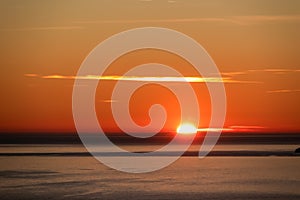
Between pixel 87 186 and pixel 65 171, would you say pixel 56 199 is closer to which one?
pixel 87 186

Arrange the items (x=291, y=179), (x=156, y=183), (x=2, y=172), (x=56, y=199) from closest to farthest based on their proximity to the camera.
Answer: (x=56, y=199) < (x=156, y=183) < (x=291, y=179) < (x=2, y=172)

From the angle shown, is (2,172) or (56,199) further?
(2,172)

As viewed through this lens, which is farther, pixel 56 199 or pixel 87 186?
pixel 87 186

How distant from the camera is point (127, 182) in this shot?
232ft

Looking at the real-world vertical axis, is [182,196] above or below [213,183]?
below

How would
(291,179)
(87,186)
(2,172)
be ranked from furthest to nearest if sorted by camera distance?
(2,172) → (291,179) → (87,186)

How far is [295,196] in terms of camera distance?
56281mm

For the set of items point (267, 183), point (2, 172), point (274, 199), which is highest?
point (2, 172)

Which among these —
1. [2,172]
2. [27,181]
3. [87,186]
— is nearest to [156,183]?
[87,186]

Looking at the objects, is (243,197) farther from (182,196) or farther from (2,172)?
(2,172)

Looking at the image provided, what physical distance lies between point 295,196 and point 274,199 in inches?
105

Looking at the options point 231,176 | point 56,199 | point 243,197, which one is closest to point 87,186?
point 56,199

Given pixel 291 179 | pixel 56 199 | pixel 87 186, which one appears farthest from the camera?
pixel 291 179

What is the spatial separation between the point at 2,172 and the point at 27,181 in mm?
14636
